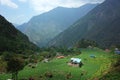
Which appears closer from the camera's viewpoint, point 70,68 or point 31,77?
point 31,77

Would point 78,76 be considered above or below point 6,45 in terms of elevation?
below

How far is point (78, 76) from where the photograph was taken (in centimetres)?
8025

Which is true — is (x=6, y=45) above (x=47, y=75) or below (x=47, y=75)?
above

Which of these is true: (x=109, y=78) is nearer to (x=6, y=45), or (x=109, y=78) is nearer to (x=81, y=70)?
(x=81, y=70)

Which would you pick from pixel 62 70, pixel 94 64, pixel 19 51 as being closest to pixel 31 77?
pixel 62 70

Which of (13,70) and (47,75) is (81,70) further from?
(13,70)

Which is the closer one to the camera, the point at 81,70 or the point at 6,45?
the point at 81,70

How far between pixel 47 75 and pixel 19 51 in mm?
113990

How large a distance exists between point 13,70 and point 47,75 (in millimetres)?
11843

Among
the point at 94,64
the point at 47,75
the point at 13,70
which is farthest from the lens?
the point at 94,64

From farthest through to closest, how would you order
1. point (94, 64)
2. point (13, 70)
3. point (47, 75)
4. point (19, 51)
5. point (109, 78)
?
point (19, 51) → point (94, 64) → point (47, 75) → point (13, 70) → point (109, 78)

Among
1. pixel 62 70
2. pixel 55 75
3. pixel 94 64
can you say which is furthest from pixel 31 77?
pixel 94 64

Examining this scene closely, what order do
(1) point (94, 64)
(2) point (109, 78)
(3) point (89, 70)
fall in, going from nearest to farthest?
(2) point (109, 78)
(3) point (89, 70)
(1) point (94, 64)

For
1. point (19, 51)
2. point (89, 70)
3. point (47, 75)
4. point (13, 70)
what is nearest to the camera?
point (13, 70)
